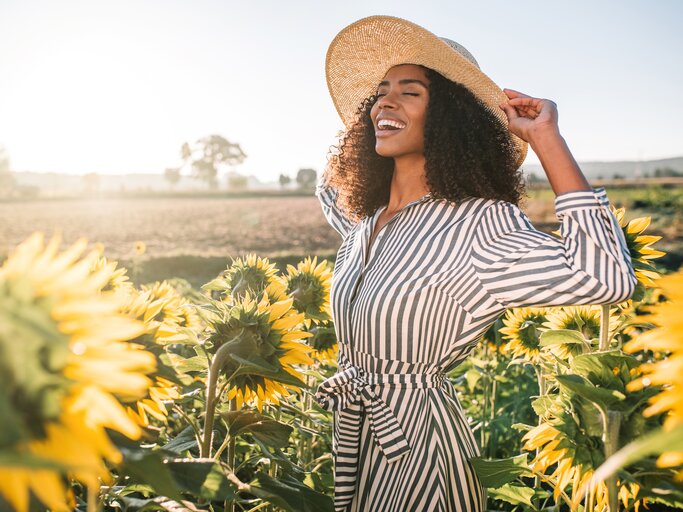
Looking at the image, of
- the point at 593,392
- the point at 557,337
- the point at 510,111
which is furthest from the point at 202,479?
the point at 510,111

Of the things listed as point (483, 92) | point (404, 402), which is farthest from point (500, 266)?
point (483, 92)

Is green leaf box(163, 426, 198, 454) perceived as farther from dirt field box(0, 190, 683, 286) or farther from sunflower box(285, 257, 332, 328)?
dirt field box(0, 190, 683, 286)

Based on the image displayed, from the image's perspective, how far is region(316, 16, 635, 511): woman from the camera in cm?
137

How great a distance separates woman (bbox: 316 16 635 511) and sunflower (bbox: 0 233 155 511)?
1.10m

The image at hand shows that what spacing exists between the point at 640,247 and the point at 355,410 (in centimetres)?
98

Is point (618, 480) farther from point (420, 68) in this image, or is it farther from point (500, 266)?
point (420, 68)

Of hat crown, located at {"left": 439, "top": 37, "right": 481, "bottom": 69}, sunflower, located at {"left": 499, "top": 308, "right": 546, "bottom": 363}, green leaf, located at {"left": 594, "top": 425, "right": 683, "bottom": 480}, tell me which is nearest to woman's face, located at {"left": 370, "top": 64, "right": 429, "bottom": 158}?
hat crown, located at {"left": 439, "top": 37, "right": 481, "bottom": 69}

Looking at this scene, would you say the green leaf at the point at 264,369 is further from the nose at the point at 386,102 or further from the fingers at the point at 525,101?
the nose at the point at 386,102

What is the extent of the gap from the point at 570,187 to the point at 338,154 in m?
1.38

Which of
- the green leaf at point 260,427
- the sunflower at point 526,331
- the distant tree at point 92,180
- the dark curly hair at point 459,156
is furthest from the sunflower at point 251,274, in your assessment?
the distant tree at point 92,180

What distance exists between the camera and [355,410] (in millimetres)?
1620

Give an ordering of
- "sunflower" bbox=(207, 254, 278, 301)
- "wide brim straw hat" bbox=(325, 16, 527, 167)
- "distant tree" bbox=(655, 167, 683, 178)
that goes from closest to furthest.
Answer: "wide brim straw hat" bbox=(325, 16, 527, 167), "sunflower" bbox=(207, 254, 278, 301), "distant tree" bbox=(655, 167, 683, 178)

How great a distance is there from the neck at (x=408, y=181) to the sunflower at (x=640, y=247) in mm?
636

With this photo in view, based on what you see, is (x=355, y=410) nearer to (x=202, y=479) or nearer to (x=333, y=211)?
(x=202, y=479)
